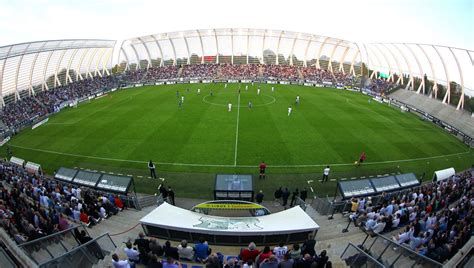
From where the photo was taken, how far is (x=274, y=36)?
65.0 m

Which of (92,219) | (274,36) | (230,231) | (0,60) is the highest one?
(274,36)

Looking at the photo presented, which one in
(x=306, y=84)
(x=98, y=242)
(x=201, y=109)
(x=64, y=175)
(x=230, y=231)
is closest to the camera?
(x=98, y=242)

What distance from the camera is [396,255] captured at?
7477mm

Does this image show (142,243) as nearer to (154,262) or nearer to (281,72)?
(154,262)

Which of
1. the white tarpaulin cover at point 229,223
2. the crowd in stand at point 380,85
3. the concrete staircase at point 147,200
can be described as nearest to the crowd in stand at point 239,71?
the crowd in stand at point 380,85

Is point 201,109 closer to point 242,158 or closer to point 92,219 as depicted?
point 242,158

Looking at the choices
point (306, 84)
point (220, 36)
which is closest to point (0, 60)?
point (220, 36)

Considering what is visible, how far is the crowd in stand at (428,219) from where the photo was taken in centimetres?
889

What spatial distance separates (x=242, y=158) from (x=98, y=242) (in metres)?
14.8

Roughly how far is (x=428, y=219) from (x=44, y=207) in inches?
654

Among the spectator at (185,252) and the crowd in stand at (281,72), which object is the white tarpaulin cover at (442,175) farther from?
the crowd in stand at (281,72)

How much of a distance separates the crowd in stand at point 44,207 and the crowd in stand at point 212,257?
377cm

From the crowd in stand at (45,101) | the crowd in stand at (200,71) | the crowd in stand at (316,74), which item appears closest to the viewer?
the crowd in stand at (45,101)

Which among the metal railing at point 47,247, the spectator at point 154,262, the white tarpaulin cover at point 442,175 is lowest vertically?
the white tarpaulin cover at point 442,175
